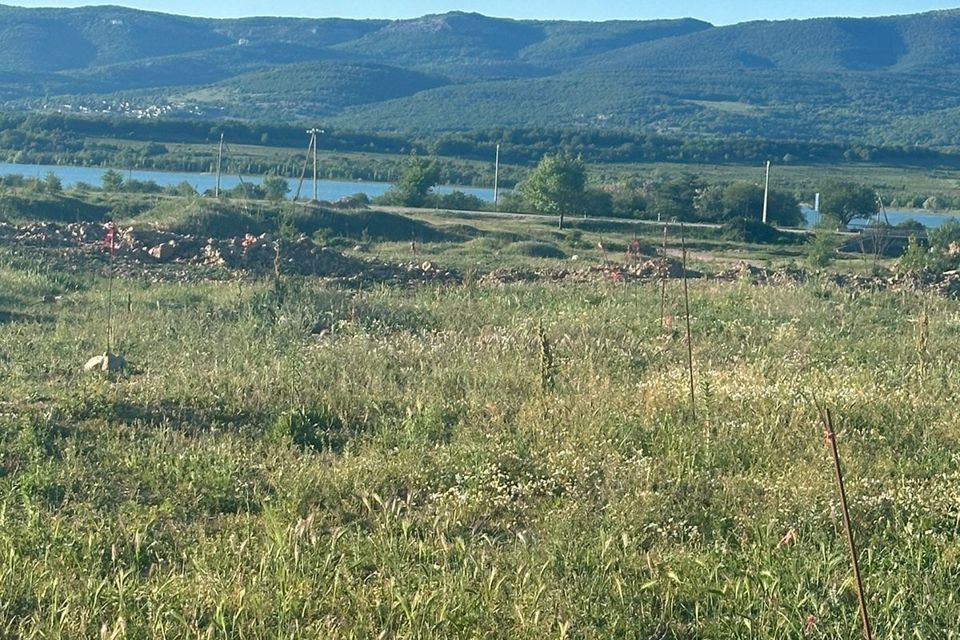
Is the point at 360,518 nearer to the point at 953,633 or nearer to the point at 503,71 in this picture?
the point at 953,633

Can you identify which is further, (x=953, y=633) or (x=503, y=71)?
(x=503, y=71)

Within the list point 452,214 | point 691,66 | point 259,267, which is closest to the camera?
point 259,267

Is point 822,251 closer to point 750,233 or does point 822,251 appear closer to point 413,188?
point 750,233

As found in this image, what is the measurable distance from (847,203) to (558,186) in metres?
13.0

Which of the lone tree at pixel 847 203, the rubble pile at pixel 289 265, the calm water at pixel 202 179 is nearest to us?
the rubble pile at pixel 289 265

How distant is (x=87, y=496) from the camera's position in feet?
21.1

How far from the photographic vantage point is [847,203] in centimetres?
4581

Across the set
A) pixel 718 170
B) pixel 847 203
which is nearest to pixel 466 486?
pixel 847 203

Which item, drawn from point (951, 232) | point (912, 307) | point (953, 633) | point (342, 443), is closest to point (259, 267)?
point (912, 307)

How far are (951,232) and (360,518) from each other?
2731cm

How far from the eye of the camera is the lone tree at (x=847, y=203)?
149ft

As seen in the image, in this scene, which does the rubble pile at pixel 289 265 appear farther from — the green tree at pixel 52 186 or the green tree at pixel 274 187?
the green tree at pixel 274 187

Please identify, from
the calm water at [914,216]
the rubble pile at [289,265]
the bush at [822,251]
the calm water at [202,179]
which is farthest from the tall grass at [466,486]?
the calm water at [914,216]

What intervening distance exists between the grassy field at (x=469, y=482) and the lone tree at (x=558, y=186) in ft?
88.0
